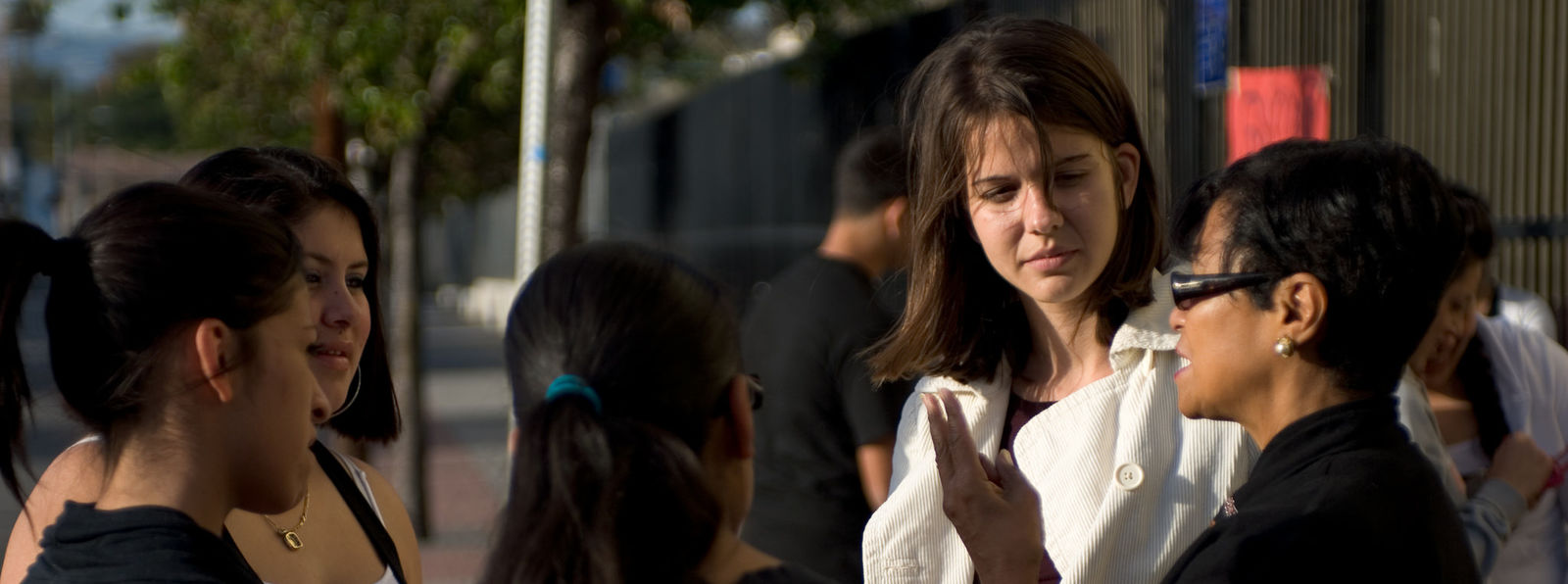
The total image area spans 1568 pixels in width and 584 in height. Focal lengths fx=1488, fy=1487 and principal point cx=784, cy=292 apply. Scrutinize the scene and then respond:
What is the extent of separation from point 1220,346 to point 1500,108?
14.0 feet

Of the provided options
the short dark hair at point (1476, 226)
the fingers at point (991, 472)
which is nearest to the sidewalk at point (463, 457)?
the fingers at point (991, 472)

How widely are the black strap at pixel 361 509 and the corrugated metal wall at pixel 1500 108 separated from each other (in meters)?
4.63

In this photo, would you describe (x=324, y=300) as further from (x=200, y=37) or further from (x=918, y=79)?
(x=200, y=37)

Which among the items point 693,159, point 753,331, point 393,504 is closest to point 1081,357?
point 393,504

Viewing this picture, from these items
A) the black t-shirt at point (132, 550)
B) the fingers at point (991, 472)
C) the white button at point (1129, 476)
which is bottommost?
the white button at point (1129, 476)

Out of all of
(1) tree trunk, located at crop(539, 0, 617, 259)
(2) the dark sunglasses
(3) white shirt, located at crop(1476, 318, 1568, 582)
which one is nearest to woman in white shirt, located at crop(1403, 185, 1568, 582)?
(3) white shirt, located at crop(1476, 318, 1568, 582)

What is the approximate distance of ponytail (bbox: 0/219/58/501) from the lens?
188 cm

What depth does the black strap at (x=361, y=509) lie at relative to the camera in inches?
101

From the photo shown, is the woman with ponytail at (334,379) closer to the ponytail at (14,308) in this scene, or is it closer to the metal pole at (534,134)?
the ponytail at (14,308)

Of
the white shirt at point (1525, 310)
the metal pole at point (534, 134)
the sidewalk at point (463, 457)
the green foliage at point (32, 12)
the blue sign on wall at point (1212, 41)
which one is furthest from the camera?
the sidewalk at point (463, 457)

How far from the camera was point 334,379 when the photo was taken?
2.63m

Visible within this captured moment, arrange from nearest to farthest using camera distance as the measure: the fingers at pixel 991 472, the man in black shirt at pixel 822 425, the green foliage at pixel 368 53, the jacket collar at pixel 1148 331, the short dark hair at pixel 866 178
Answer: the fingers at pixel 991 472, the jacket collar at pixel 1148 331, the man in black shirt at pixel 822 425, the short dark hair at pixel 866 178, the green foliage at pixel 368 53

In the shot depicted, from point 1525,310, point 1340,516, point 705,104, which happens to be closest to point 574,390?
point 1340,516

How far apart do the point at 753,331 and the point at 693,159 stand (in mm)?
9159
